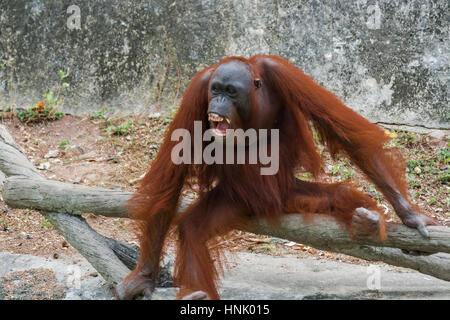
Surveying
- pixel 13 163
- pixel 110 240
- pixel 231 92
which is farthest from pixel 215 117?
pixel 13 163

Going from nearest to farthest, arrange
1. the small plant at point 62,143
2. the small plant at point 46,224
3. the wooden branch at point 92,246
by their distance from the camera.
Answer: the wooden branch at point 92,246 < the small plant at point 46,224 < the small plant at point 62,143

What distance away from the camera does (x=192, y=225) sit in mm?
3010

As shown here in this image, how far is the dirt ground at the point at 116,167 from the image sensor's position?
4.62 metres

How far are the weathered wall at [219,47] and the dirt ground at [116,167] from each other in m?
0.33

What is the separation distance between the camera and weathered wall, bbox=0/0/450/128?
5.87 m

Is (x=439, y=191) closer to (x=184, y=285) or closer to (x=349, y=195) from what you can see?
(x=349, y=195)

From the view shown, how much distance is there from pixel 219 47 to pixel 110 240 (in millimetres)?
3359

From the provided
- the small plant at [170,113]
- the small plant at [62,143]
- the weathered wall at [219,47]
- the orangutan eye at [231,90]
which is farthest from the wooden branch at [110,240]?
the weathered wall at [219,47]

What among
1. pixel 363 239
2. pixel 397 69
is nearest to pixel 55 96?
pixel 397 69

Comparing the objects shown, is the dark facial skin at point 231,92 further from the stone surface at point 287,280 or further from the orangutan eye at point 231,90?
the stone surface at point 287,280

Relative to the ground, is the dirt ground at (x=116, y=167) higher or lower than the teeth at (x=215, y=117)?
lower

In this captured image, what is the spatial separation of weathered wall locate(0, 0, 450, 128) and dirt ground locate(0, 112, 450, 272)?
33cm

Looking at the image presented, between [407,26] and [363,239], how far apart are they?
3750 millimetres
